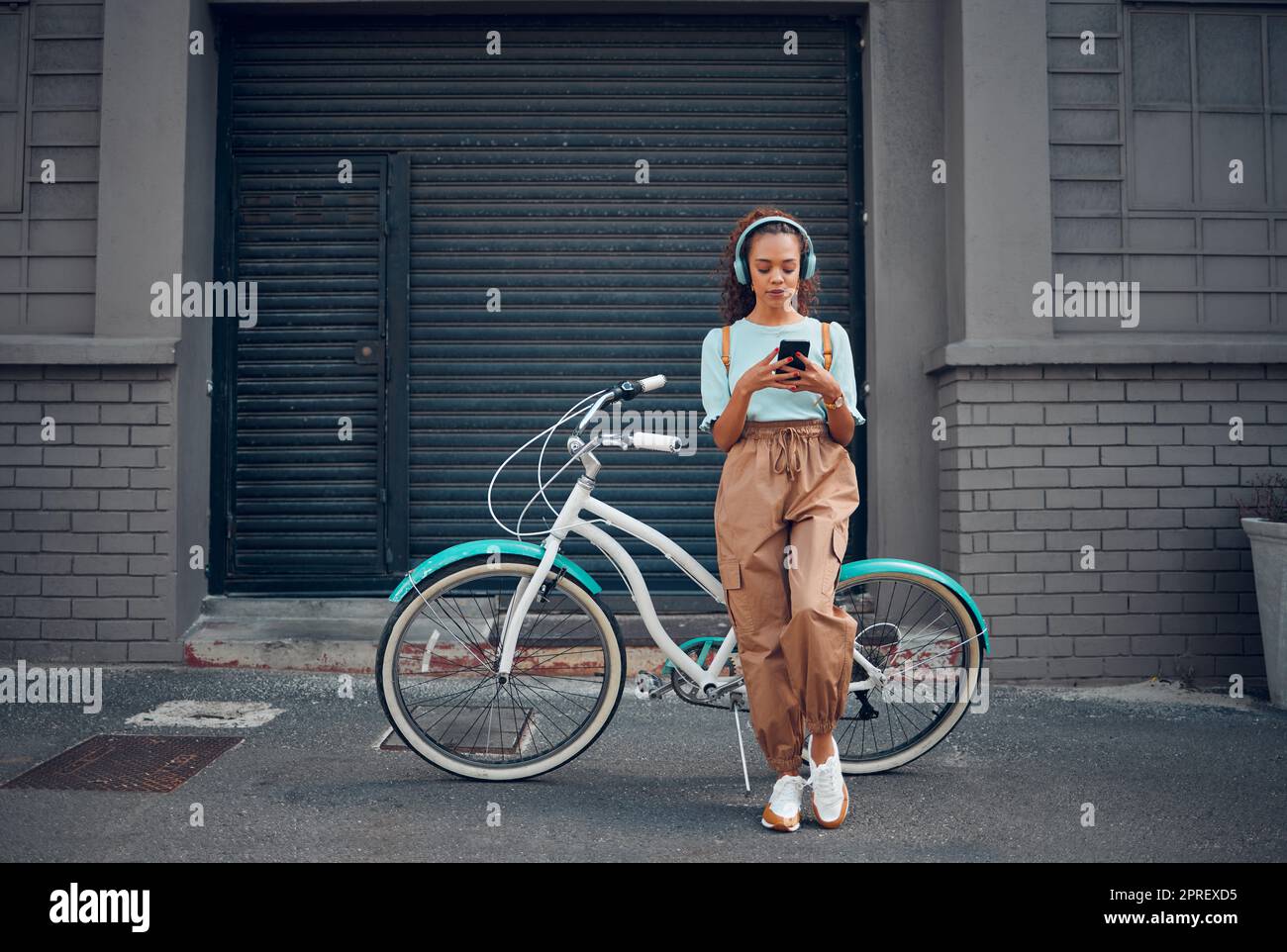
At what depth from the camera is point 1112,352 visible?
225 inches

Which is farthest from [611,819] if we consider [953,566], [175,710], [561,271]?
[561,271]

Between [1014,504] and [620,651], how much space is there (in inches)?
110

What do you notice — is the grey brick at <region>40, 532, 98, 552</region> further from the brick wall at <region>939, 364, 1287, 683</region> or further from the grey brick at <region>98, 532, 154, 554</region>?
the brick wall at <region>939, 364, 1287, 683</region>

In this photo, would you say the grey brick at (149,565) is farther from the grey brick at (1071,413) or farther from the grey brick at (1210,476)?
the grey brick at (1210,476)

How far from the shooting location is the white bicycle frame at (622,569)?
3.95 meters

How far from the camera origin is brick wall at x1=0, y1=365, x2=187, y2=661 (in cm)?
578

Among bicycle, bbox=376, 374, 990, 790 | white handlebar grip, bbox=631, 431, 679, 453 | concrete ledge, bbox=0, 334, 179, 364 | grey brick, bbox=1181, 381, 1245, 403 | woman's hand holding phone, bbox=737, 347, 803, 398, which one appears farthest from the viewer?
grey brick, bbox=1181, 381, 1245, 403

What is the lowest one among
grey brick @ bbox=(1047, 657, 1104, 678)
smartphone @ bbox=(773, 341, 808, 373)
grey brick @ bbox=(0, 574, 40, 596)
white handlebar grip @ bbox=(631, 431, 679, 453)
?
grey brick @ bbox=(1047, 657, 1104, 678)

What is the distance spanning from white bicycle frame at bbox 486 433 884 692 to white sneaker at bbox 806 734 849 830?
43 cm

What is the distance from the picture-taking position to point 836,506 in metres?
3.67

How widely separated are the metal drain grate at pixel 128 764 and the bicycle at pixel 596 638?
3.09 ft

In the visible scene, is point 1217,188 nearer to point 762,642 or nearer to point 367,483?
point 762,642

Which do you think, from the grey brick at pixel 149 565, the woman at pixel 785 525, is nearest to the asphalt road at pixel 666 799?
the woman at pixel 785 525

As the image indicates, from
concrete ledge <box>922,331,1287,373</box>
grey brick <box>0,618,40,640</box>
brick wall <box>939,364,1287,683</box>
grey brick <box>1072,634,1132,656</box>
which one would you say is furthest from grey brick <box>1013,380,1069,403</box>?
grey brick <box>0,618,40,640</box>
